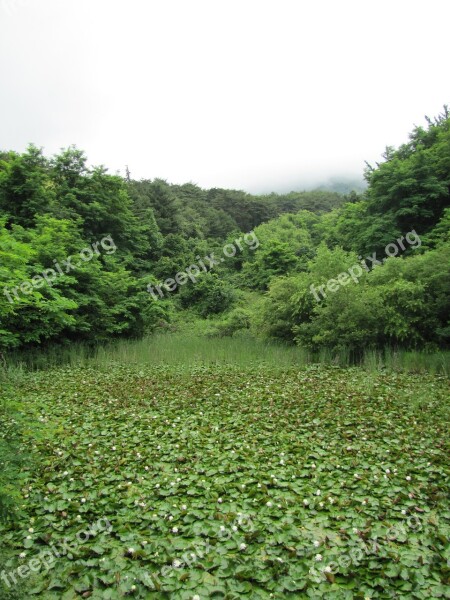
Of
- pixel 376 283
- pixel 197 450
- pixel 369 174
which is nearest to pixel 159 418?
pixel 197 450

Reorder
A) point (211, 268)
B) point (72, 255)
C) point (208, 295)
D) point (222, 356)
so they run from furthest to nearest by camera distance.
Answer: point (211, 268) → point (208, 295) → point (72, 255) → point (222, 356)

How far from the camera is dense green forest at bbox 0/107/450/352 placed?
8477 mm

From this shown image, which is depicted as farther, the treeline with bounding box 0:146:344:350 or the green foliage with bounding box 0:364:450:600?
the treeline with bounding box 0:146:344:350

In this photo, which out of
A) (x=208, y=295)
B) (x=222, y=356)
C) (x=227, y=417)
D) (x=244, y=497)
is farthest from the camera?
(x=208, y=295)

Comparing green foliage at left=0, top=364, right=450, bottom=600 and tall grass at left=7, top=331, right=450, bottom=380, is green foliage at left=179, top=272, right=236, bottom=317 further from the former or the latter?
green foliage at left=0, top=364, right=450, bottom=600

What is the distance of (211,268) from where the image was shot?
68.1 ft

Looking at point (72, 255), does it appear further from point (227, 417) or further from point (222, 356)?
point (227, 417)

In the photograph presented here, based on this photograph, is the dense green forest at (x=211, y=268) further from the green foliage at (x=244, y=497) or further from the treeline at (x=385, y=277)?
the green foliage at (x=244, y=497)

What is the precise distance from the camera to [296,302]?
392 inches

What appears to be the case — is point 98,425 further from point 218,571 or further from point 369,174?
point 369,174

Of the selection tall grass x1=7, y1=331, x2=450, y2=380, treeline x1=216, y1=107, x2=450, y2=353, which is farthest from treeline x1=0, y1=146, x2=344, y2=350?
treeline x1=216, y1=107, x2=450, y2=353

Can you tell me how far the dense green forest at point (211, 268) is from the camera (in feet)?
27.8

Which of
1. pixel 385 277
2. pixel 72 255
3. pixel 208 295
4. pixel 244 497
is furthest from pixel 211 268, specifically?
pixel 244 497

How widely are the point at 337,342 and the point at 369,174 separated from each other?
958 centimetres
